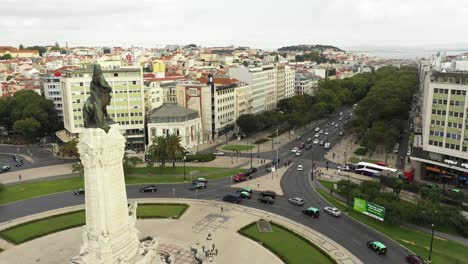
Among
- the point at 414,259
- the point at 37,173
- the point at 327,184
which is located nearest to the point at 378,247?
the point at 414,259

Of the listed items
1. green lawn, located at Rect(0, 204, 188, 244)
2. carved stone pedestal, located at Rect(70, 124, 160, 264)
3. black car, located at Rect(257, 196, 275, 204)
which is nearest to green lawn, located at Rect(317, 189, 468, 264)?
black car, located at Rect(257, 196, 275, 204)

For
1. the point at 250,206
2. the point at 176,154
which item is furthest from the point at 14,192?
the point at 250,206

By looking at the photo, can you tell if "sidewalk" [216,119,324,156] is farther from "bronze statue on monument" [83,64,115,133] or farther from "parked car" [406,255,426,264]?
"bronze statue on monument" [83,64,115,133]

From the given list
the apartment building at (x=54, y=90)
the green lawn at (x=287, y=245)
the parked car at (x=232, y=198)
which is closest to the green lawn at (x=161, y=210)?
the parked car at (x=232, y=198)

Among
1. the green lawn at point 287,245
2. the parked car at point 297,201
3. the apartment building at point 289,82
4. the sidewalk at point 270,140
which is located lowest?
the sidewalk at point 270,140

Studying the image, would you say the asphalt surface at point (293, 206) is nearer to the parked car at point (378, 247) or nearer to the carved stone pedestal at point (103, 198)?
the parked car at point (378, 247)

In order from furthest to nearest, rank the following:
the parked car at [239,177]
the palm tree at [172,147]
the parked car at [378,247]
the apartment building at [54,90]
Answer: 1. the apartment building at [54,90]
2. the palm tree at [172,147]
3. the parked car at [239,177]
4. the parked car at [378,247]

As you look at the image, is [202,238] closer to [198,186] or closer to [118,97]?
[198,186]
